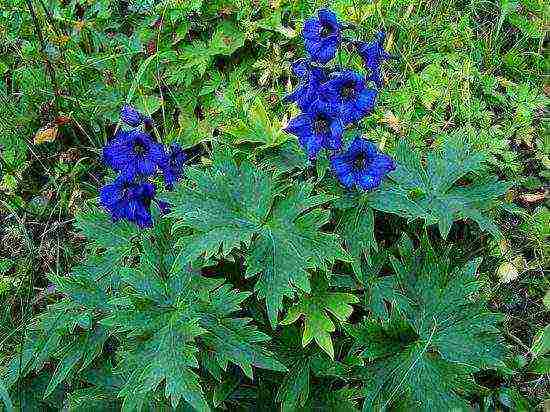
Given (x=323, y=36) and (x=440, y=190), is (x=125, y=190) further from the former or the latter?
(x=440, y=190)

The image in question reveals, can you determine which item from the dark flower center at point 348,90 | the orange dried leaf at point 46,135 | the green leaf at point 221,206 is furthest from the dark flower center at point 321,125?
the orange dried leaf at point 46,135

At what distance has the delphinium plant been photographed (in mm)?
2078

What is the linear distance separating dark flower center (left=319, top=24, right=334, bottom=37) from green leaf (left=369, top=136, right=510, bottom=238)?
48 cm

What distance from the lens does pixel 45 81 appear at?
3.36 metres

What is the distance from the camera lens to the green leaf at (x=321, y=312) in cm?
218

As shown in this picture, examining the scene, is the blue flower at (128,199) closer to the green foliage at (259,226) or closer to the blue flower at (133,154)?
the blue flower at (133,154)

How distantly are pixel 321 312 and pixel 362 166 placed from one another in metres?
0.49

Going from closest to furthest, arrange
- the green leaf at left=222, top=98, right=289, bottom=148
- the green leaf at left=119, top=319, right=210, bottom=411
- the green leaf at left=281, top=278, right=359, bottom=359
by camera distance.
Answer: the green leaf at left=119, top=319, right=210, bottom=411 < the green leaf at left=281, top=278, right=359, bottom=359 < the green leaf at left=222, top=98, right=289, bottom=148

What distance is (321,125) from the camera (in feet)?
7.43

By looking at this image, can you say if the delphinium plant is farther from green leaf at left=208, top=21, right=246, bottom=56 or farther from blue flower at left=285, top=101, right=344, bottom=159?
green leaf at left=208, top=21, right=246, bottom=56

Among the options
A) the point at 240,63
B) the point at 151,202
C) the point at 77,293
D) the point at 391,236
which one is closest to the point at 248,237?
the point at 151,202

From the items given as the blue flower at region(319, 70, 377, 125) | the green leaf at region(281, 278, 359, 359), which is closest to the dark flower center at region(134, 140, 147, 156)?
the blue flower at region(319, 70, 377, 125)

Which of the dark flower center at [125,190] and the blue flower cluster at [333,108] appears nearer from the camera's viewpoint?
the blue flower cluster at [333,108]

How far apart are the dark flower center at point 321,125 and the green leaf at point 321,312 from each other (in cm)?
51
